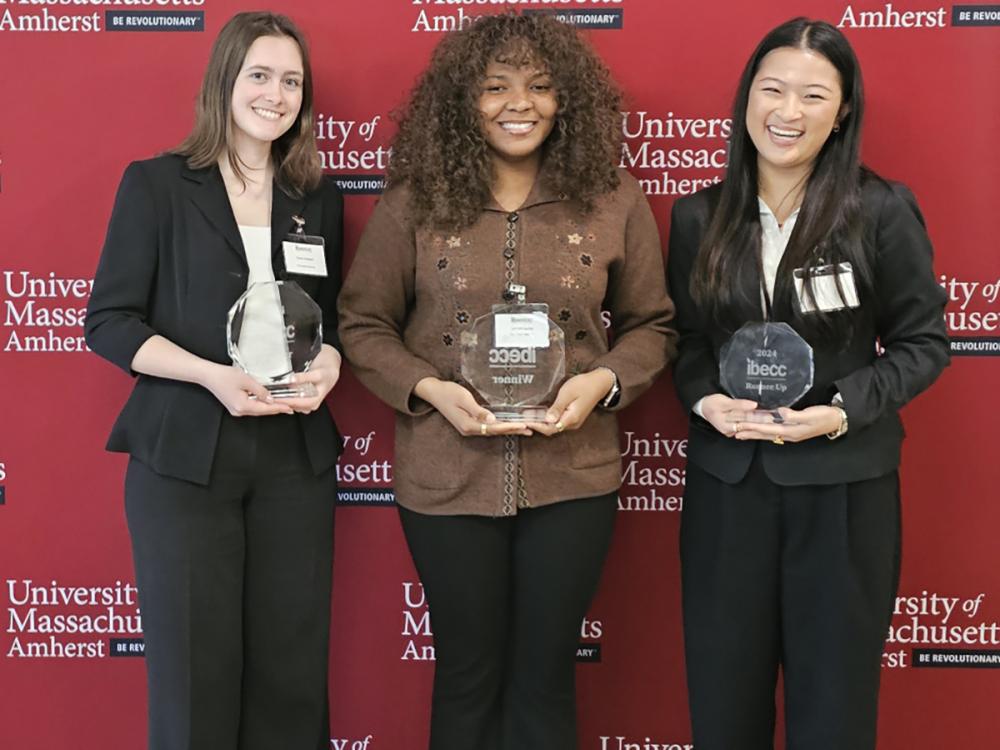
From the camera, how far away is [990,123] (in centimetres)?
233

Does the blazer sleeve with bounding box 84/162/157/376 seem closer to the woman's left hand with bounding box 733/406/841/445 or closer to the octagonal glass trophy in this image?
the octagonal glass trophy

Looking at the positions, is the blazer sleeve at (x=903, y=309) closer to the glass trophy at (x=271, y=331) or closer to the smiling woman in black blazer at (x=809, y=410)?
the smiling woman in black blazer at (x=809, y=410)

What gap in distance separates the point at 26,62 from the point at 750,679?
7.04 feet

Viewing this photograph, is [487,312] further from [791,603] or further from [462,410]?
[791,603]

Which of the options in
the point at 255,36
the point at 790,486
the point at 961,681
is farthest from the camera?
the point at 961,681

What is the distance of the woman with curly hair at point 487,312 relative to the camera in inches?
77.7

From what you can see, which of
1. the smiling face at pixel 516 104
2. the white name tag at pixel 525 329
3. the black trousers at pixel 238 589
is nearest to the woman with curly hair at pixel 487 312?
the smiling face at pixel 516 104

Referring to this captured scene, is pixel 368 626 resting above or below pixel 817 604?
below

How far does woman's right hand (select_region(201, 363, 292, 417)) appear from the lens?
1846 mm

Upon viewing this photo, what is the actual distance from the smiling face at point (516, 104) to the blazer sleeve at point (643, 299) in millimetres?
261

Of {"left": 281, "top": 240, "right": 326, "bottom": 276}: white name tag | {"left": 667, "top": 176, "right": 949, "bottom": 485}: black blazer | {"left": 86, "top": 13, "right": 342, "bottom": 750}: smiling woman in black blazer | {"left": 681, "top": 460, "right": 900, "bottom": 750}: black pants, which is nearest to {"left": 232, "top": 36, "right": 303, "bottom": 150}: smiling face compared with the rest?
{"left": 86, "top": 13, "right": 342, "bottom": 750}: smiling woman in black blazer

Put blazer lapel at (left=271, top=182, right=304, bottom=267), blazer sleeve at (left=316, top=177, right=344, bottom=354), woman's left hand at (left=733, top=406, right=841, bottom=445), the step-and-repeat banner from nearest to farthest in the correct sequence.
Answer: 1. woman's left hand at (left=733, top=406, right=841, bottom=445)
2. blazer lapel at (left=271, top=182, right=304, bottom=267)
3. blazer sleeve at (left=316, top=177, right=344, bottom=354)
4. the step-and-repeat banner

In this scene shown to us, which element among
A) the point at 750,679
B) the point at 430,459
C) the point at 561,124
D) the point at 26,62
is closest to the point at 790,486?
the point at 750,679

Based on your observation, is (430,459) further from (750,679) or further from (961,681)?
(961,681)
